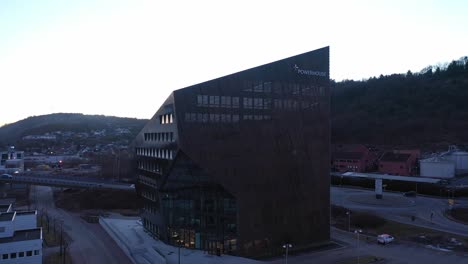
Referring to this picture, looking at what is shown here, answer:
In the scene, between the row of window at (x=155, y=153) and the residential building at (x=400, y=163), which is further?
the residential building at (x=400, y=163)

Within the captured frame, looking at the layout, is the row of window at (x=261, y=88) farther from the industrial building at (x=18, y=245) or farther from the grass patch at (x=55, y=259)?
the grass patch at (x=55, y=259)

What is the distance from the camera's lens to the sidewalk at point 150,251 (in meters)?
38.6

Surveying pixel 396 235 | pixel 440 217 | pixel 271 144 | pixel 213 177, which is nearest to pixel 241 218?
pixel 213 177

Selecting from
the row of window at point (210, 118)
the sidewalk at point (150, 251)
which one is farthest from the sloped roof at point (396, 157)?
the row of window at point (210, 118)

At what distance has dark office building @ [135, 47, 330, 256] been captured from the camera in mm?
39812

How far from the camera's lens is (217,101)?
40.2 m

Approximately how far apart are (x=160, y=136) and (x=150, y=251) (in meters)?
13.1

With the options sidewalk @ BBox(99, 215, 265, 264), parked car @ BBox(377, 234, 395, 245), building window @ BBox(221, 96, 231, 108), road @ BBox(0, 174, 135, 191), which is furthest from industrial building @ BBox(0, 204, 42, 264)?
road @ BBox(0, 174, 135, 191)

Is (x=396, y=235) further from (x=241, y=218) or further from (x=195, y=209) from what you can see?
(x=195, y=209)

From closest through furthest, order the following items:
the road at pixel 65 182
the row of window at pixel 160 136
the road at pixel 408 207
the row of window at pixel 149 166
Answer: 1. the row of window at pixel 160 136
2. the row of window at pixel 149 166
3. the road at pixel 408 207
4. the road at pixel 65 182

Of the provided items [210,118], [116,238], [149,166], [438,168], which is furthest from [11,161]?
[438,168]

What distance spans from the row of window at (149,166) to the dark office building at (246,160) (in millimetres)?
127

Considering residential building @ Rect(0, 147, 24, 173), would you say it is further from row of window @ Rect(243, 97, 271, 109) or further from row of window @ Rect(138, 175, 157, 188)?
row of window @ Rect(243, 97, 271, 109)

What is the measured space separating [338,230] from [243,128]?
23172 mm
